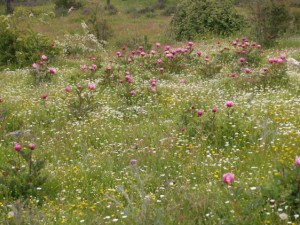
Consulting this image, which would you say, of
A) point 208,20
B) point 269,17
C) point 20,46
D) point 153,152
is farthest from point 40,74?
point 208,20

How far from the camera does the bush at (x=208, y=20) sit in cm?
2142

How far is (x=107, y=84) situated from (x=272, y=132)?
16.1 feet

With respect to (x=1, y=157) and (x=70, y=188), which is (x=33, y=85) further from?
(x=70, y=188)

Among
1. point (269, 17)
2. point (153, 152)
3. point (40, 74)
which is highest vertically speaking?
point (269, 17)

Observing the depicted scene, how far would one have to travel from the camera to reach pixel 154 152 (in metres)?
5.80

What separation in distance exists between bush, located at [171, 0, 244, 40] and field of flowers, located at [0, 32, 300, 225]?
11.3 metres

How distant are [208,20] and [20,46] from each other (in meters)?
10.3

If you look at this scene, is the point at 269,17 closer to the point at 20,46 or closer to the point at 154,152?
the point at 20,46

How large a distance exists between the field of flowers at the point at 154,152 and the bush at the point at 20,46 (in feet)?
11.8

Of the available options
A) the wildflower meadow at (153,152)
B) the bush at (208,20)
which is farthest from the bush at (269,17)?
the wildflower meadow at (153,152)

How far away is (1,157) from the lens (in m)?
6.17

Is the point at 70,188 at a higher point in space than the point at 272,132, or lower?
lower

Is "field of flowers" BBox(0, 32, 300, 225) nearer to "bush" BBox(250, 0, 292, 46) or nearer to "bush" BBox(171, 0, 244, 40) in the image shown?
"bush" BBox(250, 0, 292, 46)

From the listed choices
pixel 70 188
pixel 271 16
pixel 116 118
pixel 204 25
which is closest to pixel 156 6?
pixel 204 25
